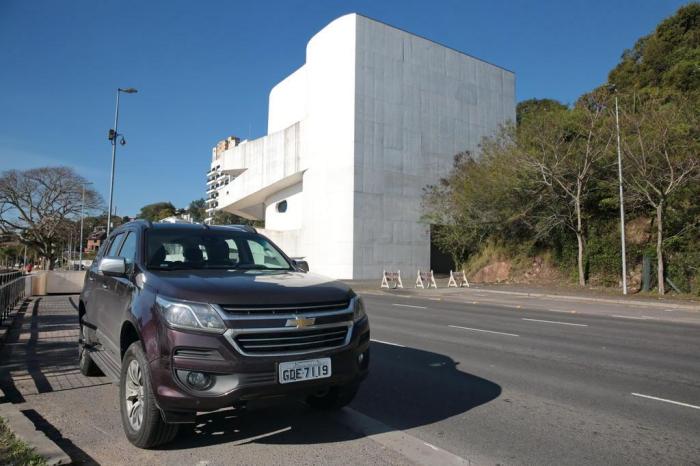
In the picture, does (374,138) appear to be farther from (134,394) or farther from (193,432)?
(134,394)

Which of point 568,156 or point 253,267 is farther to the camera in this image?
point 568,156

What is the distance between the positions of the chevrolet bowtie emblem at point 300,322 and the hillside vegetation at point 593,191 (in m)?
22.1

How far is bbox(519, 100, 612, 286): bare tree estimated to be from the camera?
82.6ft

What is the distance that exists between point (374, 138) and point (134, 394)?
A: 35.9 meters

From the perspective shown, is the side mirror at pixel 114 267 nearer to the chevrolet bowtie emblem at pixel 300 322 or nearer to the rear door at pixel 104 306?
the rear door at pixel 104 306

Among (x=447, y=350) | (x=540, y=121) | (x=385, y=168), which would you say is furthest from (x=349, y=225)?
(x=447, y=350)

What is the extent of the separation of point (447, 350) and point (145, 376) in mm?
5853

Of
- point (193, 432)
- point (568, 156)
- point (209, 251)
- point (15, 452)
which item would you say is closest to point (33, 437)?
point (15, 452)

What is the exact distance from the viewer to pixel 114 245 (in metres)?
6.19

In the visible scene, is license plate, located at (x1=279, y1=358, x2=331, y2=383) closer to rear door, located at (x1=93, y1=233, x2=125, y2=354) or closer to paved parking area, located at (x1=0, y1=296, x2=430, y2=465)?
paved parking area, located at (x1=0, y1=296, x2=430, y2=465)

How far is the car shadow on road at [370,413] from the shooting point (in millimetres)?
4324

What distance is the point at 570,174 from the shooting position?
2672 cm

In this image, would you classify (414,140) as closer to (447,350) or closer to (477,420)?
(447,350)

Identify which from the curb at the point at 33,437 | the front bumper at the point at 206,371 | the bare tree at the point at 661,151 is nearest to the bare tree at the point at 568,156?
the bare tree at the point at 661,151
